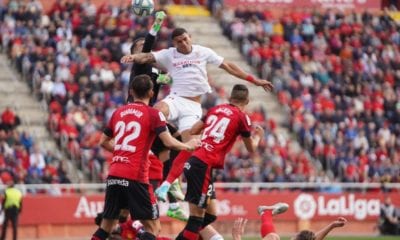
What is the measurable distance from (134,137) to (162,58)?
2.45 metres

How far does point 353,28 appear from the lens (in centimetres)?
4250

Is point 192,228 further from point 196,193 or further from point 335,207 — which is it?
point 335,207

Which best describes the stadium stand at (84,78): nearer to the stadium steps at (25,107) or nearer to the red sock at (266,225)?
the stadium steps at (25,107)

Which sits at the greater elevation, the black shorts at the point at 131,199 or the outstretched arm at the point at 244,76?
the outstretched arm at the point at 244,76

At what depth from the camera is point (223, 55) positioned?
39.3 metres

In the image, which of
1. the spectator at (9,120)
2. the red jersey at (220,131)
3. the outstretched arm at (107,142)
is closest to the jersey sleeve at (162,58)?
the red jersey at (220,131)

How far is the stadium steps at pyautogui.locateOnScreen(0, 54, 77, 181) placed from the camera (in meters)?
31.7

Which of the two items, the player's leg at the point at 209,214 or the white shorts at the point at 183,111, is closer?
the player's leg at the point at 209,214

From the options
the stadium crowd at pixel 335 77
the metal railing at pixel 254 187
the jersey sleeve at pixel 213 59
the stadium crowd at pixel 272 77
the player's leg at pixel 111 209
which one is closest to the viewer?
the player's leg at pixel 111 209

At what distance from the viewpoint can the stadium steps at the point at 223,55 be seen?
3778 cm

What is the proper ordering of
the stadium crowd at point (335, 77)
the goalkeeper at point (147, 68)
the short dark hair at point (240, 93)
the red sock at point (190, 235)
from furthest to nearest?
1. the stadium crowd at point (335, 77)
2. the goalkeeper at point (147, 68)
3. the short dark hair at point (240, 93)
4. the red sock at point (190, 235)

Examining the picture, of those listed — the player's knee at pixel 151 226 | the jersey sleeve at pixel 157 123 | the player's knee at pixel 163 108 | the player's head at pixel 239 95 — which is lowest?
the player's knee at pixel 151 226

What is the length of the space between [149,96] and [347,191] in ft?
64.2

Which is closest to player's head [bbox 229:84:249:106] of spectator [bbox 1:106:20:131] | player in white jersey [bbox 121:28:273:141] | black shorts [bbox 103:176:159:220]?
player in white jersey [bbox 121:28:273:141]
